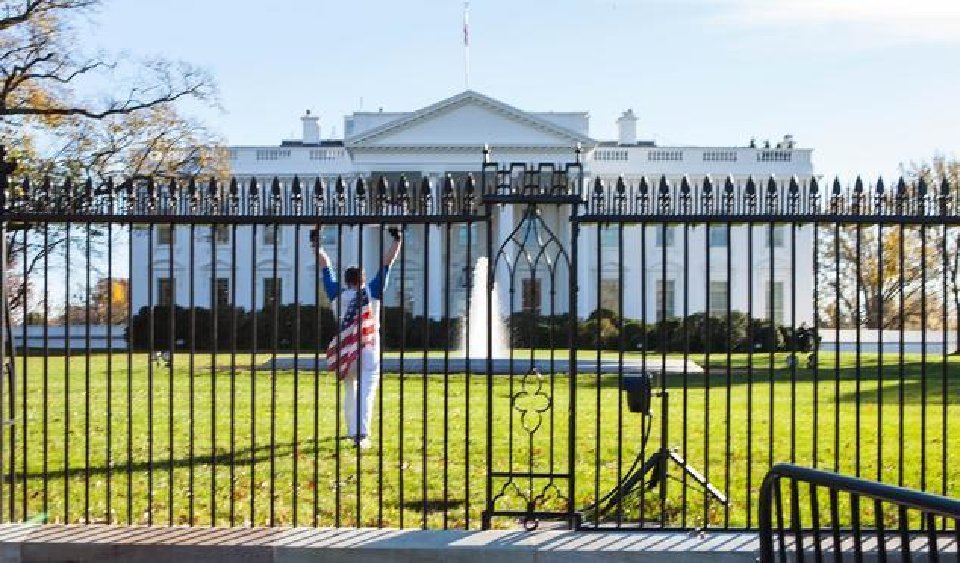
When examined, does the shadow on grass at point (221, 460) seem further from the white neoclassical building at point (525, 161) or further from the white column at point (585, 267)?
the white column at point (585, 267)

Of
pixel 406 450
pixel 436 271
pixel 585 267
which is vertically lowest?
pixel 406 450

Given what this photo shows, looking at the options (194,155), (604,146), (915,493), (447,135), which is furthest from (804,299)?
(915,493)

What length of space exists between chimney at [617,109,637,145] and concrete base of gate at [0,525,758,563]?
61.7 meters

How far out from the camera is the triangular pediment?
59438 millimetres

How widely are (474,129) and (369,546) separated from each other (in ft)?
178

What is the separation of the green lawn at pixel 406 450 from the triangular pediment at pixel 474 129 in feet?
133

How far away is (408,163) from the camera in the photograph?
200ft

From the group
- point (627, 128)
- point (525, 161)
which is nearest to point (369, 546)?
point (525, 161)

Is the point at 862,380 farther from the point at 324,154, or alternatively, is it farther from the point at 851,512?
the point at 324,154

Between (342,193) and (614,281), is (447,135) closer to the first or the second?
(614,281)

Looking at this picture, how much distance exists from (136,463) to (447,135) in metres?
50.3

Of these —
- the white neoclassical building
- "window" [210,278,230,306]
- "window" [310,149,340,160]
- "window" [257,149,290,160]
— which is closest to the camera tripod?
"window" [210,278,230,306]

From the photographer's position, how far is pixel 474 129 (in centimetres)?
6003

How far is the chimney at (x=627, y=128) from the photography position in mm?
67625
